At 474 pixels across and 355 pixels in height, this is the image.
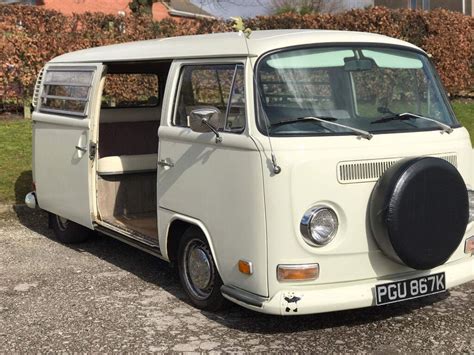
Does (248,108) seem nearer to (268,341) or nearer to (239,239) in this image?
(239,239)

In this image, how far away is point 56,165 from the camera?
6852 millimetres

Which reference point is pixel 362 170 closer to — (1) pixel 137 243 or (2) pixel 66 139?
(1) pixel 137 243

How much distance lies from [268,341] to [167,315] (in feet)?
3.05

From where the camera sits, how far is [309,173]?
13.7 feet

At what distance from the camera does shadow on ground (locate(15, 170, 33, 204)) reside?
875 cm

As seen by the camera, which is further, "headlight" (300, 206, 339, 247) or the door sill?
the door sill

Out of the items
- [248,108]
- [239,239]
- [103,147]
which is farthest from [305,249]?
[103,147]

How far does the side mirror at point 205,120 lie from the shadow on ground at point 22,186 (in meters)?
4.80

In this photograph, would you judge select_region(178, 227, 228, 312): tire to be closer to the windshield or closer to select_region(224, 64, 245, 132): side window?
select_region(224, 64, 245, 132): side window

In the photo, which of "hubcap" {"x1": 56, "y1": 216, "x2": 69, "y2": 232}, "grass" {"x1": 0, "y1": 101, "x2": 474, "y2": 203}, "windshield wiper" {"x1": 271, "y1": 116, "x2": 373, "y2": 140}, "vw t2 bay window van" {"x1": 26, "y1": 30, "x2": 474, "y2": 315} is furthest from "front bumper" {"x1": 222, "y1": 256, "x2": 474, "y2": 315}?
"grass" {"x1": 0, "y1": 101, "x2": 474, "y2": 203}

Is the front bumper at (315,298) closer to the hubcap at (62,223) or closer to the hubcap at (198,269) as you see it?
the hubcap at (198,269)

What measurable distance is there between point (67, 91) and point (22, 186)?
2.83 meters

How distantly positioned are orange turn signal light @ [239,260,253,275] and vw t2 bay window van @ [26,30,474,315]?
0.01 meters

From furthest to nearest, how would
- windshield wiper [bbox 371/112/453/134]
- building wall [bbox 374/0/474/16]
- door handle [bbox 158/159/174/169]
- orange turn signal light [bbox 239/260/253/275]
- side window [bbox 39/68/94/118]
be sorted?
building wall [bbox 374/0/474/16], side window [bbox 39/68/94/118], door handle [bbox 158/159/174/169], windshield wiper [bbox 371/112/453/134], orange turn signal light [bbox 239/260/253/275]
